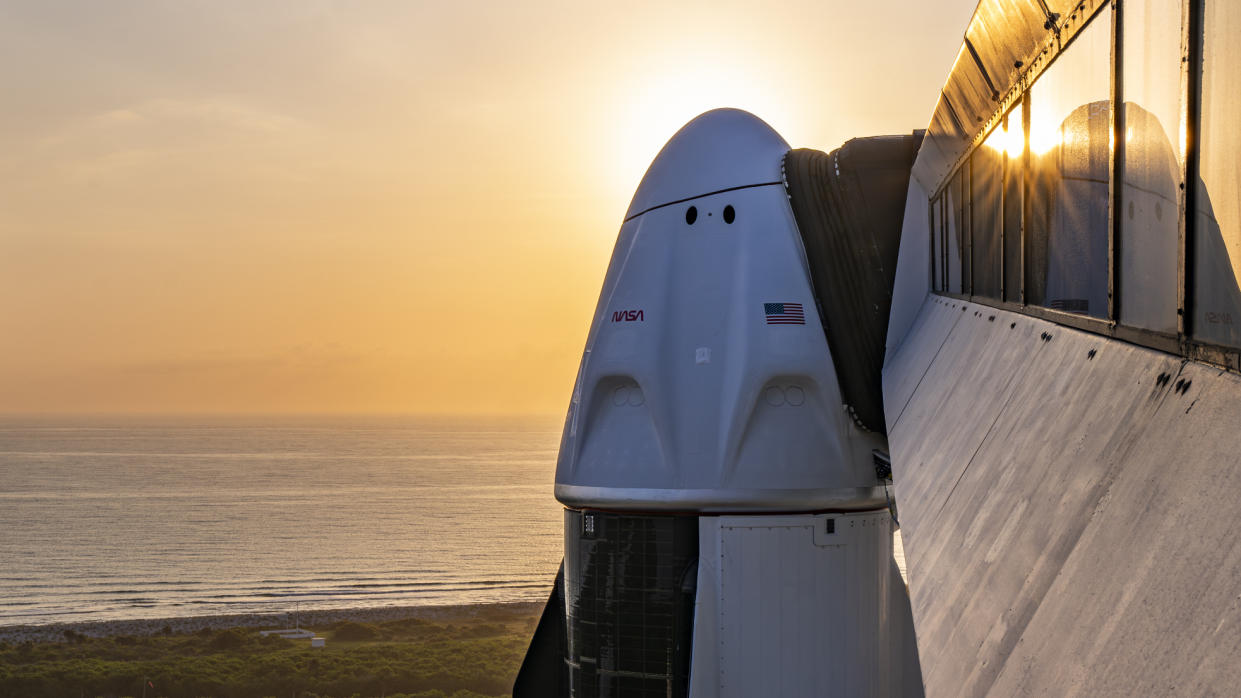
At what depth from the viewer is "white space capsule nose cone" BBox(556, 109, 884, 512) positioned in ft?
47.8

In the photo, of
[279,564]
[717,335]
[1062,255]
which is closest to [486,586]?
[279,564]

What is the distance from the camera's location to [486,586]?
8988 cm

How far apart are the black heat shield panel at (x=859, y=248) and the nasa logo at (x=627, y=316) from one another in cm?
247

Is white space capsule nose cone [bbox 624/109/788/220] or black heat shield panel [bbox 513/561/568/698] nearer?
white space capsule nose cone [bbox 624/109/788/220]

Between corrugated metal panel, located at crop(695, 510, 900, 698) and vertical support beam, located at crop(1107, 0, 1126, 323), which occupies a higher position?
vertical support beam, located at crop(1107, 0, 1126, 323)

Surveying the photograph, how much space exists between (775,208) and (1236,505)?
1319 cm

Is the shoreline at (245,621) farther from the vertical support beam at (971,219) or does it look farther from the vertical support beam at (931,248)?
the vertical support beam at (971,219)

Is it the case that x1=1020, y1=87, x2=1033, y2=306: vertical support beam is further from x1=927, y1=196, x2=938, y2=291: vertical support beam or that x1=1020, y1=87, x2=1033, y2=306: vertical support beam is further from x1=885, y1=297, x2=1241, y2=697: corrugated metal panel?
x1=927, y1=196, x2=938, y2=291: vertical support beam

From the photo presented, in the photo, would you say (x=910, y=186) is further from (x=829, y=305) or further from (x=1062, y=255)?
(x=1062, y=255)

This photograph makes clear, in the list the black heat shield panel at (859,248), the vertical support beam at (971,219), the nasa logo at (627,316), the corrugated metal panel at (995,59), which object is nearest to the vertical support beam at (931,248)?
the black heat shield panel at (859,248)

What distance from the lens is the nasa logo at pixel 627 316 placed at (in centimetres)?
1564

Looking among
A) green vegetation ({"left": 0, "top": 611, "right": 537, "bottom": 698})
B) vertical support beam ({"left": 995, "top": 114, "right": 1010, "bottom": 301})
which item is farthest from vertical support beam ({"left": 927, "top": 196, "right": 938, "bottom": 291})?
green vegetation ({"left": 0, "top": 611, "right": 537, "bottom": 698})

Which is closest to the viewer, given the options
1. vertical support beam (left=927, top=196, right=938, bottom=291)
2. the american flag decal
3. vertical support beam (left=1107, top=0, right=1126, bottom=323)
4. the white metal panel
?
vertical support beam (left=1107, top=0, right=1126, bottom=323)

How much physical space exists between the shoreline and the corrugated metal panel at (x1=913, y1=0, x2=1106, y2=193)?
61920mm
